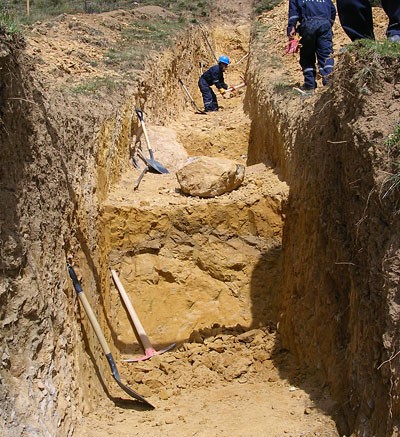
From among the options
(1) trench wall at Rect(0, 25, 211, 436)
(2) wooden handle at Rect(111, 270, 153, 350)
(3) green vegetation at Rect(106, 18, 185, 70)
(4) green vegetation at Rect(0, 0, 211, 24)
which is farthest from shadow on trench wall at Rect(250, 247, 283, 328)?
(4) green vegetation at Rect(0, 0, 211, 24)

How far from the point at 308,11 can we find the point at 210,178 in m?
2.74

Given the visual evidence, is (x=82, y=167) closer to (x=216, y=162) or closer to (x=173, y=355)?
(x=216, y=162)

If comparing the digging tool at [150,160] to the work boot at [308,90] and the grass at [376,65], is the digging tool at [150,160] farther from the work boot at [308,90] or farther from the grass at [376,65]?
the grass at [376,65]

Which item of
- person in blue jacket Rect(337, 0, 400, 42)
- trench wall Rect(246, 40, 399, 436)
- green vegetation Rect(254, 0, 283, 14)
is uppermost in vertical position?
green vegetation Rect(254, 0, 283, 14)

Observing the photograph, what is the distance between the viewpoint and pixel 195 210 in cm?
768

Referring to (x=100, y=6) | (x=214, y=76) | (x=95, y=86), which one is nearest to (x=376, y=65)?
(x=95, y=86)

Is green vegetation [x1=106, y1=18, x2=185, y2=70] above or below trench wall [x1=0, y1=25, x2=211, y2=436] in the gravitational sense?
above

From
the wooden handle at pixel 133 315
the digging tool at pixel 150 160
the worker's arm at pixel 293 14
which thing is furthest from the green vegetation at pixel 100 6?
the wooden handle at pixel 133 315

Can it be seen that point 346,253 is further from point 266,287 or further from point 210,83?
point 210,83

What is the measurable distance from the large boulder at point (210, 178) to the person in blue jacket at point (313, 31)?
1689 millimetres

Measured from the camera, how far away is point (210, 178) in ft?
25.5

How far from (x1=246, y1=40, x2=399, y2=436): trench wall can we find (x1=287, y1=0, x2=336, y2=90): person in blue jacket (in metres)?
0.88

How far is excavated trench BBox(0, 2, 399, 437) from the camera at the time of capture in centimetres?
441

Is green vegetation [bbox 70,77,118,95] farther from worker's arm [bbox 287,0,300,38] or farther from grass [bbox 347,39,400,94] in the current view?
grass [bbox 347,39,400,94]
